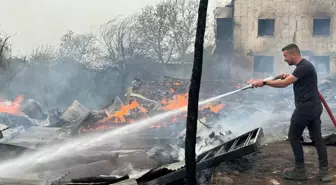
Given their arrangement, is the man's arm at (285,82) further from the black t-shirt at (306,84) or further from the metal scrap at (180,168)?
the metal scrap at (180,168)

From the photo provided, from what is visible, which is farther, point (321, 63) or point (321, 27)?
point (321, 63)

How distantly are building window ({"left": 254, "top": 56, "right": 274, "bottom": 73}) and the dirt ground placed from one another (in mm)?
24450

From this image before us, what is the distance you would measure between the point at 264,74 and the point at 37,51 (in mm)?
17618

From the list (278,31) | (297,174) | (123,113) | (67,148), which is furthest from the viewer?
(278,31)

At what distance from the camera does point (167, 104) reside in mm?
15672

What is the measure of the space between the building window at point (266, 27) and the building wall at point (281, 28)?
1.13 ft

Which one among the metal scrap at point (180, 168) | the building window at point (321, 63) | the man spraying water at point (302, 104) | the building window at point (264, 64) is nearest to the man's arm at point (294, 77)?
the man spraying water at point (302, 104)

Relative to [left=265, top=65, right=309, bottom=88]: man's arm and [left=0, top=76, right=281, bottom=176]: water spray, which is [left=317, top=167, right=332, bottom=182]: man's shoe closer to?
[left=265, top=65, right=309, bottom=88]: man's arm

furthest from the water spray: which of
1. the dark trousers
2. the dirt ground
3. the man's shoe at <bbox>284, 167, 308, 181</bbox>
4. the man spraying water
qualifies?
the man's shoe at <bbox>284, 167, 308, 181</bbox>

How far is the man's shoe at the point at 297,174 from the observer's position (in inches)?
187

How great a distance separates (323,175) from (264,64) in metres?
26.5

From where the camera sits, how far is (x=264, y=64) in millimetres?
30312

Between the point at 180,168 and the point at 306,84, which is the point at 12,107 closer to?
the point at 180,168

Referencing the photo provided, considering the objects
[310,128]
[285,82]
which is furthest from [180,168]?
[310,128]
